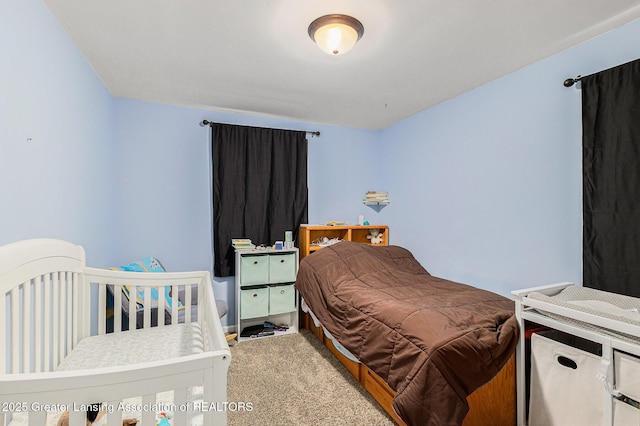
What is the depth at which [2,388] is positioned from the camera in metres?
0.72

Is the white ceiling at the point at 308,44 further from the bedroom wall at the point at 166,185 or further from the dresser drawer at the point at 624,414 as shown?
the dresser drawer at the point at 624,414

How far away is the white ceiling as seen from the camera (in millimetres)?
1635

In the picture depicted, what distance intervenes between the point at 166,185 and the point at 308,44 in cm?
208

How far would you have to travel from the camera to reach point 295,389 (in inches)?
88.0

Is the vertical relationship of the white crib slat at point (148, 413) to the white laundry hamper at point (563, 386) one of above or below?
above

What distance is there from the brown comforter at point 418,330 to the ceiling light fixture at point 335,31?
1676 millimetres

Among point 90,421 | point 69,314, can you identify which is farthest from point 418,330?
point 69,314

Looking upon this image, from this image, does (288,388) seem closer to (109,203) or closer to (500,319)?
(500,319)

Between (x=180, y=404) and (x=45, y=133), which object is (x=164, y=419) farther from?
(x=45, y=133)

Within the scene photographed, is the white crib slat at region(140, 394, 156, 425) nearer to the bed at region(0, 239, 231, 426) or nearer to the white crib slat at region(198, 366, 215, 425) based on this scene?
the bed at region(0, 239, 231, 426)

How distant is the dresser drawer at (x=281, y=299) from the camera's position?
3225 mm

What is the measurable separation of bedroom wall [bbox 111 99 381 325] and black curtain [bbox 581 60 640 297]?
282 cm

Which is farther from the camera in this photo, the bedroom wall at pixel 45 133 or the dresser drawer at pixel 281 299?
the dresser drawer at pixel 281 299

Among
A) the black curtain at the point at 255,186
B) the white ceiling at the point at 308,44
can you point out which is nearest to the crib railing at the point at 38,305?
the white ceiling at the point at 308,44
